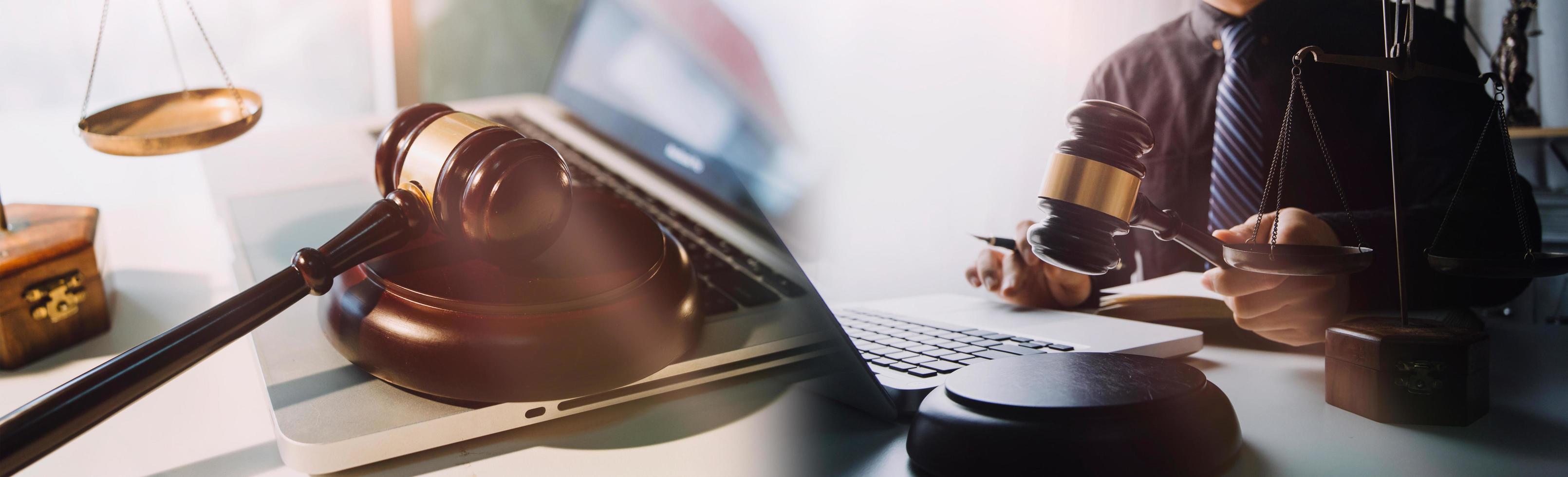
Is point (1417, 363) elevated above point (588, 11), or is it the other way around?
point (588, 11)

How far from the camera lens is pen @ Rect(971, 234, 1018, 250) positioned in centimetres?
32

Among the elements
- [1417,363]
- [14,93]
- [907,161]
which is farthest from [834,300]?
[14,93]

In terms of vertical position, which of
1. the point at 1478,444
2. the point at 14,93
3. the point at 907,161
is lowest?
the point at 1478,444

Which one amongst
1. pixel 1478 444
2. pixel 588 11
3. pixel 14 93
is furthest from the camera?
pixel 14 93

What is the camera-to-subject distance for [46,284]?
1.35ft

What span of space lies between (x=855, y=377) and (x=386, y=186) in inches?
9.2

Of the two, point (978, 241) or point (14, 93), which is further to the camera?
point (14, 93)

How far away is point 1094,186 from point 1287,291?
10cm

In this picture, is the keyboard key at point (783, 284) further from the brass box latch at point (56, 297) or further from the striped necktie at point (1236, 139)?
the brass box latch at point (56, 297)

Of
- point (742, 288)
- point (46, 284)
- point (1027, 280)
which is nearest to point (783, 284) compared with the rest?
point (742, 288)

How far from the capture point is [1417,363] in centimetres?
27

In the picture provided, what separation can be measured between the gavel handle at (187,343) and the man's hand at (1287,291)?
300 mm

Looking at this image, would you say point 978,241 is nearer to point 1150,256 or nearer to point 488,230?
point 1150,256

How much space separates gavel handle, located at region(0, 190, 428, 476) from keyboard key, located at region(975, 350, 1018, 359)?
221 mm
